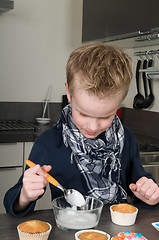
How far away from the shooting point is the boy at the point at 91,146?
1046mm

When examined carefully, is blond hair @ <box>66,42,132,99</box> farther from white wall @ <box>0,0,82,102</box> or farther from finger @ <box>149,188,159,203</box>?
white wall @ <box>0,0,82,102</box>

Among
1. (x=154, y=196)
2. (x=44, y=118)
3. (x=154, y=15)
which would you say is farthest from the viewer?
(x=44, y=118)

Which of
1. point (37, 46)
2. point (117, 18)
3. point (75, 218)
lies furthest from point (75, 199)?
point (37, 46)

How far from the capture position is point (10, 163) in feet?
7.99

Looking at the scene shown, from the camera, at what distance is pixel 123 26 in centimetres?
233

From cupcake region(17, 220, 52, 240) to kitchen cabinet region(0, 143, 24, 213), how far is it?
1.52 meters

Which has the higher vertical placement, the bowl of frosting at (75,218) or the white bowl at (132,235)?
Result: the bowl of frosting at (75,218)

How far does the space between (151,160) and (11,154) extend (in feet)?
3.02

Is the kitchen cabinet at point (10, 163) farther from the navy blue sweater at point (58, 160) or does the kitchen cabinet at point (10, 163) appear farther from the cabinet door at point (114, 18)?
the navy blue sweater at point (58, 160)

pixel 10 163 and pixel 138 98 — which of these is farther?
pixel 138 98

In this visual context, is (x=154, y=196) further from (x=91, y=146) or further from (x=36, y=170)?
(x=36, y=170)

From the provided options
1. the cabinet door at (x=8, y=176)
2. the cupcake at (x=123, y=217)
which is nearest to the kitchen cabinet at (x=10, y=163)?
the cabinet door at (x=8, y=176)

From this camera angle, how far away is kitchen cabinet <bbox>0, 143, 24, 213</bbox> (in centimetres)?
242

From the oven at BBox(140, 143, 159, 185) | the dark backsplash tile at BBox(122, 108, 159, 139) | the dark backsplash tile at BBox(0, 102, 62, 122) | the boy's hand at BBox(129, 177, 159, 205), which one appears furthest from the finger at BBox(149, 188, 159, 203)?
the dark backsplash tile at BBox(0, 102, 62, 122)
